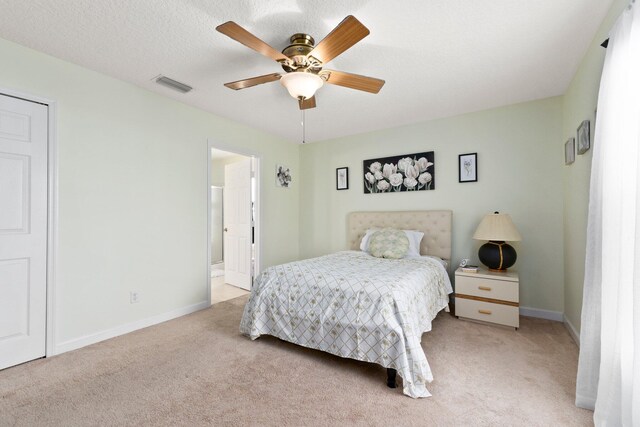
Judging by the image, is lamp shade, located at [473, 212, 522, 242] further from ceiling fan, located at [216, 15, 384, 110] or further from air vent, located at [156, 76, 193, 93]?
air vent, located at [156, 76, 193, 93]

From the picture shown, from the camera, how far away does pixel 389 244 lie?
3514mm

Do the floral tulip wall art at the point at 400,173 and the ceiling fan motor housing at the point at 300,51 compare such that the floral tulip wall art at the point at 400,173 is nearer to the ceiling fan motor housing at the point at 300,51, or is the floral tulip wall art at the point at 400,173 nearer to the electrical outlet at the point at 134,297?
the ceiling fan motor housing at the point at 300,51

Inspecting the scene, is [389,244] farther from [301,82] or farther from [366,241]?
[301,82]

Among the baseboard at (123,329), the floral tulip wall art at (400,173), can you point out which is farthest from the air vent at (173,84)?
the floral tulip wall art at (400,173)

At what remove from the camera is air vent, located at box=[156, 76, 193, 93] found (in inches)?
111

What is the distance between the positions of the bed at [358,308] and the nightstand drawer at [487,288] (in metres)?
0.18

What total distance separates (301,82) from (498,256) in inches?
108

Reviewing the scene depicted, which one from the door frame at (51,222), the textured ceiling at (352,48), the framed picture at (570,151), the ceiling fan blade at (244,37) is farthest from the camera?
the framed picture at (570,151)

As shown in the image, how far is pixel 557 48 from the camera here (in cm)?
229

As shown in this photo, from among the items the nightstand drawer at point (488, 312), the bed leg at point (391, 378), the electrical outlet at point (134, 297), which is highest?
the electrical outlet at point (134, 297)

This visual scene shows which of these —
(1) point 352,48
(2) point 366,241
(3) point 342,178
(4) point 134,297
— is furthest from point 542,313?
(4) point 134,297

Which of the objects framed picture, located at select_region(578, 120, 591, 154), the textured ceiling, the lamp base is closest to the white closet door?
the textured ceiling

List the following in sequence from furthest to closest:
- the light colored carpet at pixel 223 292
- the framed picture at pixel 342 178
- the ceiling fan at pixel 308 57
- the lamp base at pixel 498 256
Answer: the framed picture at pixel 342 178
the light colored carpet at pixel 223 292
the lamp base at pixel 498 256
the ceiling fan at pixel 308 57

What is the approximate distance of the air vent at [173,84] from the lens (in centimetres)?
281
